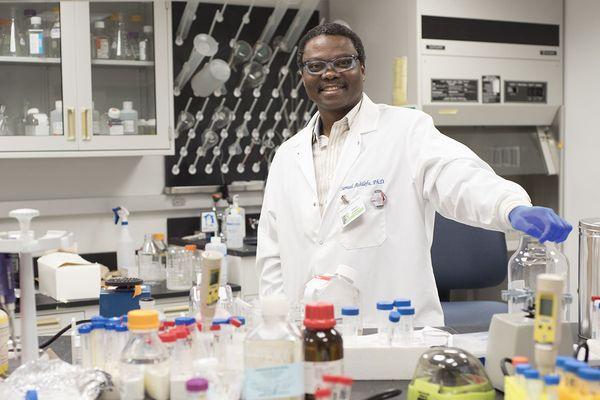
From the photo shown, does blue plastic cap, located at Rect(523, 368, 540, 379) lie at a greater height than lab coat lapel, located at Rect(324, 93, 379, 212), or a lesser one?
lesser

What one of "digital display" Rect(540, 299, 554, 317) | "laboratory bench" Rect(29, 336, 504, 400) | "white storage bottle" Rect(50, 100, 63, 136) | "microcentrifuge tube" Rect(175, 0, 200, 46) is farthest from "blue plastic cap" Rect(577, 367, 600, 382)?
"microcentrifuge tube" Rect(175, 0, 200, 46)

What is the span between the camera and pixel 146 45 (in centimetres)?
382

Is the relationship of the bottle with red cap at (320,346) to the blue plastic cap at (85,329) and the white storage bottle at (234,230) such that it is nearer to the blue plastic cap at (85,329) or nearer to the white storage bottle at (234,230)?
the blue plastic cap at (85,329)

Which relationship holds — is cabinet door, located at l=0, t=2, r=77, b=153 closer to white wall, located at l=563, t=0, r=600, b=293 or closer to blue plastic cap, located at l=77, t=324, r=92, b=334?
blue plastic cap, located at l=77, t=324, r=92, b=334

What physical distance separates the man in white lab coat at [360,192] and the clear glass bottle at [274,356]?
3.19 feet

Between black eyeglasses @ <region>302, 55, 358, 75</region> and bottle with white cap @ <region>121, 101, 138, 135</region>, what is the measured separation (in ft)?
5.01

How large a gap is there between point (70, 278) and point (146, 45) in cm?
126

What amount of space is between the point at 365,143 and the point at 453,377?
1.26 metres

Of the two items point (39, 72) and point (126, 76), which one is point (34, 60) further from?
point (126, 76)

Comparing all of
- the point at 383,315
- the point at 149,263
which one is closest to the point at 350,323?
the point at 383,315

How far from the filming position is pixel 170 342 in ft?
4.69

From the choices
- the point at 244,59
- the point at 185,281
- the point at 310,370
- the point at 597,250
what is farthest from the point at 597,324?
the point at 244,59

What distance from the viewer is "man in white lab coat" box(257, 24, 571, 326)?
242 centimetres

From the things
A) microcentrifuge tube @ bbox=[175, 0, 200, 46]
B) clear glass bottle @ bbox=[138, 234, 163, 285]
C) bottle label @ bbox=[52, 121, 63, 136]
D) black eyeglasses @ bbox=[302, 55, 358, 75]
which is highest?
microcentrifuge tube @ bbox=[175, 0, 200, 46]
